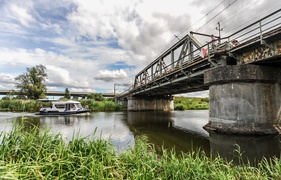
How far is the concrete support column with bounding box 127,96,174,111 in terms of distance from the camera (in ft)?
153

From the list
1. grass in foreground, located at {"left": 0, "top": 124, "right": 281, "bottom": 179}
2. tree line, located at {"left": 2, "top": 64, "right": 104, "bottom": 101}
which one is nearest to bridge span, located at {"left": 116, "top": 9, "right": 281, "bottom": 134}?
grass in foreground, located at {"left": 0, "top": 124, "right": 281, "bottom": 179}

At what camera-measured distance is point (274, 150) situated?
7.29 meters

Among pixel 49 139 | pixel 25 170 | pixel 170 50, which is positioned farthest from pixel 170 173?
pixel 170 50

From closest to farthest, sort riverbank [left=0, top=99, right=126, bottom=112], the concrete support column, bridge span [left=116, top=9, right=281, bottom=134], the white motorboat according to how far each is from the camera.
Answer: bridge span [left=116, top=9, right=281, bottom=134]
the white motorboat
riverbank [left=0, top=99, right=126, bottom=112]
the concrete support column

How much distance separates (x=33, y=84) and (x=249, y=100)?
64683 mm

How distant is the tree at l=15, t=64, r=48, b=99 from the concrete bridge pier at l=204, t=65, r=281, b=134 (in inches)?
2323

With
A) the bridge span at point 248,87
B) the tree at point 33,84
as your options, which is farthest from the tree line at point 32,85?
the bridge span at point 248,87

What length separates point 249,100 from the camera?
10.9 metres

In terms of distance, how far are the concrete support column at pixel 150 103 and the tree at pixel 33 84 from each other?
3206 centimetres

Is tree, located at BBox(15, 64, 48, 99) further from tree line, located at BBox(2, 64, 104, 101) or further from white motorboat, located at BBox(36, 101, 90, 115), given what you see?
white motorboat, located at BBox(36, 101, 90, 115)

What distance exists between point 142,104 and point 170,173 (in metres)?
43.7

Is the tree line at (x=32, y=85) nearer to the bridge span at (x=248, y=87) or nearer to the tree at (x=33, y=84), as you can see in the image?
the tree at (x=33, y=84)

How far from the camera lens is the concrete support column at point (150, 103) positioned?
46500mm

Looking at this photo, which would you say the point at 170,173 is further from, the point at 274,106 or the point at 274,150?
the point at 274,106
